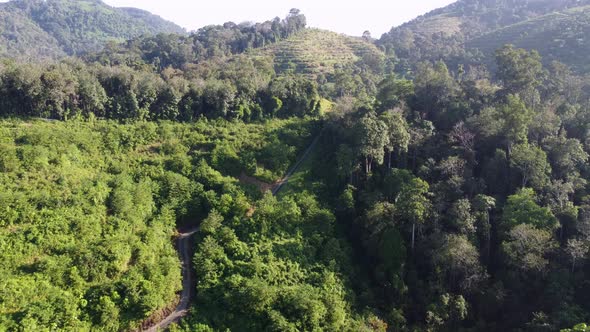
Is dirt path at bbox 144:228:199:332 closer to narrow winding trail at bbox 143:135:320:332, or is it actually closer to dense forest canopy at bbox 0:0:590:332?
narrow winding trail at bbox 143:135:320:332

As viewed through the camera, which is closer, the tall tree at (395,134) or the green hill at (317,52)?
the tall tree at (395,134)

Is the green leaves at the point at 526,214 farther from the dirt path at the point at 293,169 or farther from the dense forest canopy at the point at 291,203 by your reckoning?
the dirt path at the point at 293,169

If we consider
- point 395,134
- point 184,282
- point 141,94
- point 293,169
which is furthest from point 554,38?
point 184,282

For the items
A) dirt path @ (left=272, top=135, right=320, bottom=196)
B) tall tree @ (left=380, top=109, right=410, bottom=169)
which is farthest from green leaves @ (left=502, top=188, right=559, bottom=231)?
dirt path @ (left=272, top=135, right=320, bottom=196)

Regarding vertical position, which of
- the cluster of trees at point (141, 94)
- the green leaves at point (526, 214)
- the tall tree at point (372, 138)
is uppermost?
the cluster of trees at point (141, 94)

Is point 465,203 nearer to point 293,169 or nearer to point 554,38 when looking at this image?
point 293,169

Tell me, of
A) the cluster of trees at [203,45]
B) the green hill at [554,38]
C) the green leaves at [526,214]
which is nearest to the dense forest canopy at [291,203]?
the green leaves at [526,214]

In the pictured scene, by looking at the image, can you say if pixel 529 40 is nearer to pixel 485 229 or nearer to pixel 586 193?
pixel 586 193
